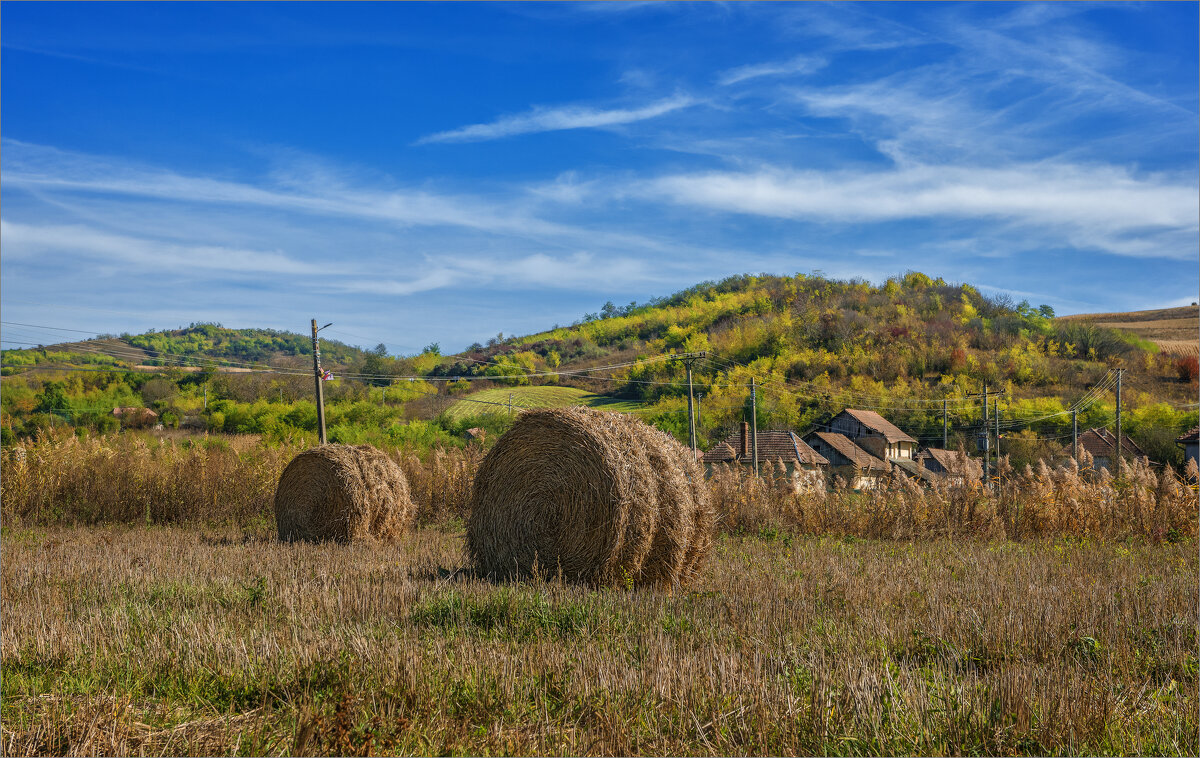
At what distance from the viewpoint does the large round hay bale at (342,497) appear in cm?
1321

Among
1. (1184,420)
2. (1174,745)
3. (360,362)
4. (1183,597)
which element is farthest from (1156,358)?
(1174,745)

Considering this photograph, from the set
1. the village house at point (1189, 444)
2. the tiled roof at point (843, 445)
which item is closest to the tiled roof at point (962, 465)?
the tiled roof at point (843, 445)

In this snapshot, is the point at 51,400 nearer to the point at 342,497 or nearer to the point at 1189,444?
the point at 342,497

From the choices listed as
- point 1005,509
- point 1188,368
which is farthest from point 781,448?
point 1188,368

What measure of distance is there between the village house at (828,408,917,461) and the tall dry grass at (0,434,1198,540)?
34683mm

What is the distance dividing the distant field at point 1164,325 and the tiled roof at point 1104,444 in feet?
81.2

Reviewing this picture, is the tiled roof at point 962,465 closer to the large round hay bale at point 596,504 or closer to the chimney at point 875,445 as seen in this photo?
the large round hay bale at point 596,504

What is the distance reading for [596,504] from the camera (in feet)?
27.0

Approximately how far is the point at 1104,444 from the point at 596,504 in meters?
50.5

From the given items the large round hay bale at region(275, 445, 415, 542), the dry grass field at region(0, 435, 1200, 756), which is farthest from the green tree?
the dry grass field at region(0, 435, 1200, 756)

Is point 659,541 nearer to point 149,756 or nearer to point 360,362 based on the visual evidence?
point 149,756

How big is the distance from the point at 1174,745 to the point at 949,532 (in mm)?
9337

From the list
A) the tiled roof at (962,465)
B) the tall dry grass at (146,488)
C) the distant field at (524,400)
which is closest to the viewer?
the tiled roof at (962,465)

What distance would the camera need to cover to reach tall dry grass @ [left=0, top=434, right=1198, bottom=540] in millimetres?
12922
